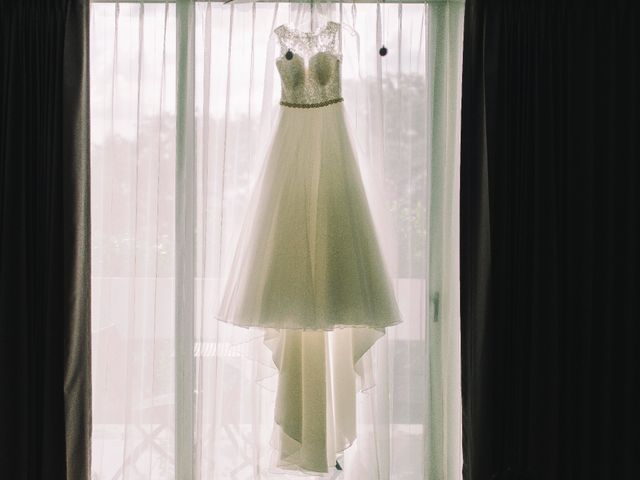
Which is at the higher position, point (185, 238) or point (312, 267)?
point (185, 238)

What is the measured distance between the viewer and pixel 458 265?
6.43 feet

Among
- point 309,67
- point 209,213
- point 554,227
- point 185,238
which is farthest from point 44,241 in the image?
point 554,227

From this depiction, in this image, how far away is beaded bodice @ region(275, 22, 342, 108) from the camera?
5.38 ft

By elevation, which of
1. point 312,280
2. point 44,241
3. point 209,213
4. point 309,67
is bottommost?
point 312,280

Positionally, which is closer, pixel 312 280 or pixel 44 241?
pixel 312 280

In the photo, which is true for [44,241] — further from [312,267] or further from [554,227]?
[554,227]

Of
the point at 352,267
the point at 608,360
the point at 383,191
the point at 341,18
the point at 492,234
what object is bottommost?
the point at 608,360

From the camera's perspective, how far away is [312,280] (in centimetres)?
156

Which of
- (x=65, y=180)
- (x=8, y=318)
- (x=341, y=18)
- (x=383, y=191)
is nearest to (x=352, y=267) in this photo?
(x=383, y=191)

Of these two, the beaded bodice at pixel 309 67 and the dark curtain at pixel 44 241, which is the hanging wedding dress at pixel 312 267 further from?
the dark curtain at pixel 44 241

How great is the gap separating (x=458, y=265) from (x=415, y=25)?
985 mm

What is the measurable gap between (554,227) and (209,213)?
1.34 metres

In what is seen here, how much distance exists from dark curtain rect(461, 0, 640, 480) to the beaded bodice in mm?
563

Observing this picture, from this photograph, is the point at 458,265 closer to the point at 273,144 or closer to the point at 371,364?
the point at 371,364
